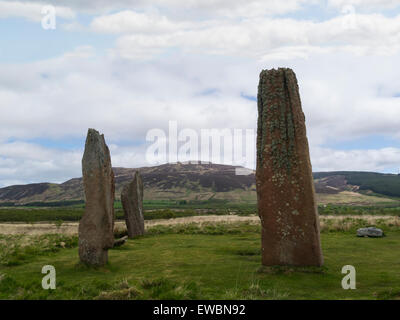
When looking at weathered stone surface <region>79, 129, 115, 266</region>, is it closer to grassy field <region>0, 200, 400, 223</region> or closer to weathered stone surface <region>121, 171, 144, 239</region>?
weathered stone surface <region>121, 171, 144, 239</region>

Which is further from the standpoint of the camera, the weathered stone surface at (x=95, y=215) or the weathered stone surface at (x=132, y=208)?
the weathered stone surface at (x=132, y=208)

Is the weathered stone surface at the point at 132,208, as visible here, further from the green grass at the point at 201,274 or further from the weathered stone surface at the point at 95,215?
the weathered stone surface at the point at 95,215

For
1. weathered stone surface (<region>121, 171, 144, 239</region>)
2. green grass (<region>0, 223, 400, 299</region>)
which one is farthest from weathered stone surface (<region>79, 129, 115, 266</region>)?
weathered stone surface (<region>121, 171, 144, 239</region>)

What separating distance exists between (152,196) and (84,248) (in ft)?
539

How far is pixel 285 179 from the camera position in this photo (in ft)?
39.8

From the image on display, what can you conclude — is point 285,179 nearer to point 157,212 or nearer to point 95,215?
point 95,215

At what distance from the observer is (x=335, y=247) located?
17531 mm

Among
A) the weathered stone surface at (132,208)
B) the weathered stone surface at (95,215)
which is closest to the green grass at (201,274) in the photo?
the weathered stone surface at (95,215)

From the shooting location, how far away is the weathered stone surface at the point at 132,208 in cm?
2422

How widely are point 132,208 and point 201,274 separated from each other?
522 inches

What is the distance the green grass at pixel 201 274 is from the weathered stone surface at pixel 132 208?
4.41 m

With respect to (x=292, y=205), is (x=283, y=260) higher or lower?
lower
